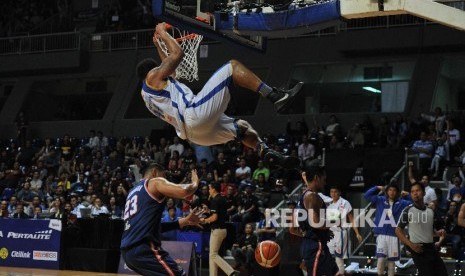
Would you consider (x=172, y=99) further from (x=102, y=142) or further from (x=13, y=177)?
(x=102, y=142)

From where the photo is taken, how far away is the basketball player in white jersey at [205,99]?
8.16 meters

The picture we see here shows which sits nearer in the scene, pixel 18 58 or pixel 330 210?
pixel 330 210

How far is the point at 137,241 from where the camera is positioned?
26.1 feet

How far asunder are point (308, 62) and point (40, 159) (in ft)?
33.2

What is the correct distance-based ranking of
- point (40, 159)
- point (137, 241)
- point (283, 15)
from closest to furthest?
point (137, 241), point (283, 15), point (40, 159)

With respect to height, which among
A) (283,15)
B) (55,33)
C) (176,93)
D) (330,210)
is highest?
(55,33)

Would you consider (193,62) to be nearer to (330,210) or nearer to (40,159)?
(330,210)

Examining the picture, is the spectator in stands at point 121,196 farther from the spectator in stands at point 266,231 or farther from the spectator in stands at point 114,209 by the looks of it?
the spectator in stands at point 266,231

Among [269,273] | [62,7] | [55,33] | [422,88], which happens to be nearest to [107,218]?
[269,273]

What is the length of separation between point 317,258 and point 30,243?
11.6 m

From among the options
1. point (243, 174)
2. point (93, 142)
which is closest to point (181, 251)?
point (243, 174)

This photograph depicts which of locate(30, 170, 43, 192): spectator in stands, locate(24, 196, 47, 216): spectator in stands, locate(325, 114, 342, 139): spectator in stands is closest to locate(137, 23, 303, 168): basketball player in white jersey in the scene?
locate(325, 114, 342, 139): spectator in stands

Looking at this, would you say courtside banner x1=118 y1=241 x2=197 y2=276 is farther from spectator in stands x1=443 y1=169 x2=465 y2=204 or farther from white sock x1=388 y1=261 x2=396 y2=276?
spectator in stands x1=443 y1=169 x2=465 y2=204

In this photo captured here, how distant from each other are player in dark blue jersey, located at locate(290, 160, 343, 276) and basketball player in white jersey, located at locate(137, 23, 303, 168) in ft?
4.80
